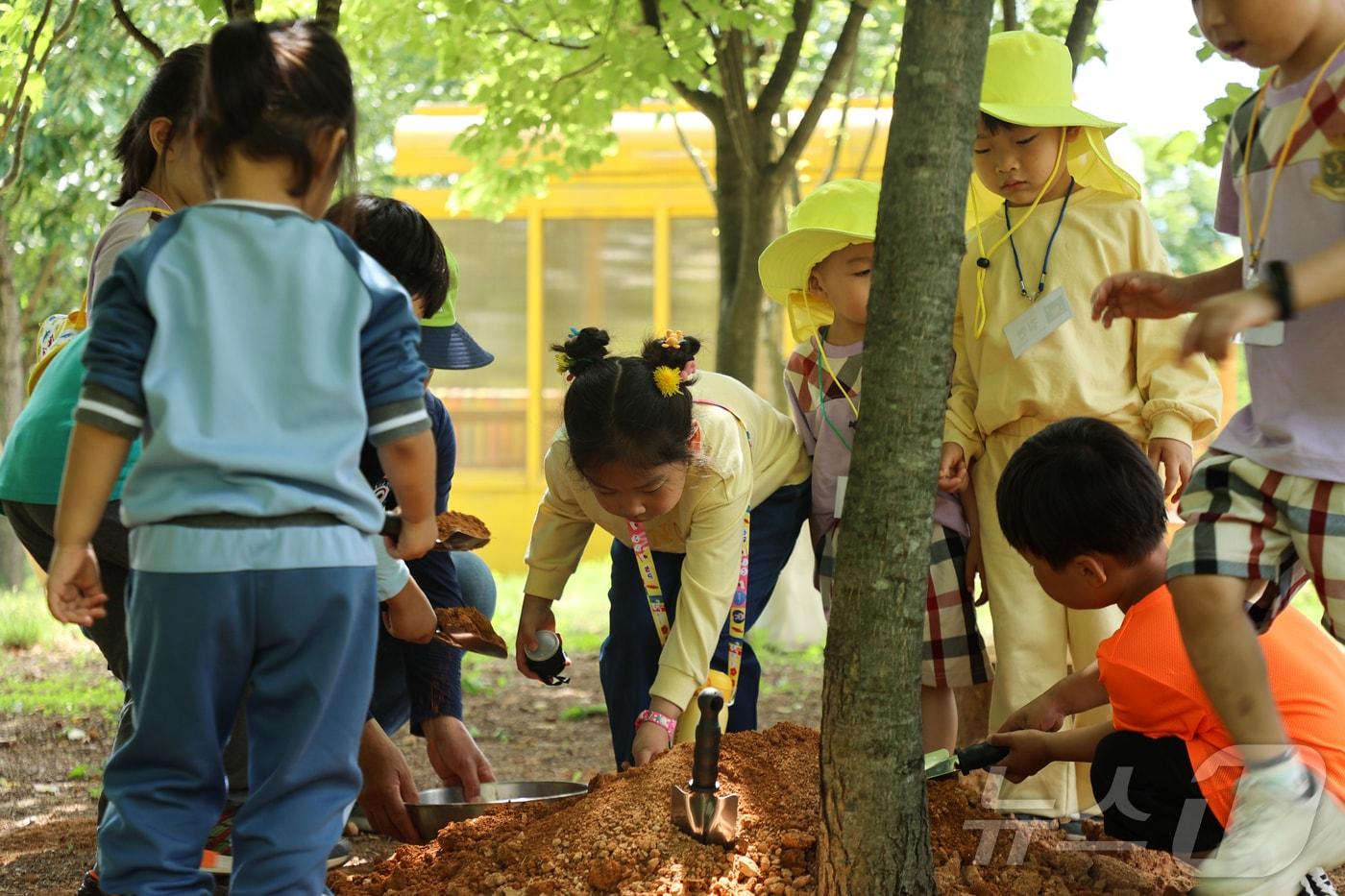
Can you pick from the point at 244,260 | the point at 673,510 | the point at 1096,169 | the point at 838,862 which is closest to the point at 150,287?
the point at 244,260

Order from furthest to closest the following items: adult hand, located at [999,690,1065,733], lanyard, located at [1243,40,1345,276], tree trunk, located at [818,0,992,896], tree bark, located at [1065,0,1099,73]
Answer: tree bark, located at [1065,0,1099,73]
adult hand, located at [999,690,1065,733]
lanyard, located at [1243,40,1345,276]
tree trunk, located at [818,0,992,896]

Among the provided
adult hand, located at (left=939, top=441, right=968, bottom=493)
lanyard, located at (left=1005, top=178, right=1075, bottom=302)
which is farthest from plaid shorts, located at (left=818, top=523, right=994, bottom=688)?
lanyard, located at (left=1005, top=178, right=1075, bottom=302)

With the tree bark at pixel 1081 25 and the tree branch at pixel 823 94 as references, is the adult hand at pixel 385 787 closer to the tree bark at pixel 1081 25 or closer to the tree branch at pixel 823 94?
the tree bark at pixel 1081 25

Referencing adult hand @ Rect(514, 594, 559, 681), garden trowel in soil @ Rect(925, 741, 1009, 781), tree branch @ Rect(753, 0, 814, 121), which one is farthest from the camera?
tree branch @ Rect(753, 0, 814, 121)

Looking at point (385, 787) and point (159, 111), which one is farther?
point (385, 787)

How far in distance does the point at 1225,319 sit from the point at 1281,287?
0.42 ft

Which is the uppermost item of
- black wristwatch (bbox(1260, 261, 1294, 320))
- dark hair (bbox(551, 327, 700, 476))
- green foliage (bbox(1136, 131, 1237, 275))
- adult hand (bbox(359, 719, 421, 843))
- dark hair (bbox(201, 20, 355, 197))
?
green foliage (bbox(1136, 131, 1237, 275))

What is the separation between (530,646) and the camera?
3.45 metres

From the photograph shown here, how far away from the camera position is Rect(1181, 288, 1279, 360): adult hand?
1.87m

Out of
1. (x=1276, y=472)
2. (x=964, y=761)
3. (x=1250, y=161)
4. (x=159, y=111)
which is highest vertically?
(x=159, y=111)

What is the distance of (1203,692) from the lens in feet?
7.54

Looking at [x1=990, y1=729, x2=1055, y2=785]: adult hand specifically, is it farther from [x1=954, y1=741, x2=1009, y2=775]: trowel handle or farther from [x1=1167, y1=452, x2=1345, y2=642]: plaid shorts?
[x1=1167, y1=452, x2=1345, y2=642]: plaid shorts

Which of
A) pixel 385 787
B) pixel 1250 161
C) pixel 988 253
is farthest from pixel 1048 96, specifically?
pixel 385 787

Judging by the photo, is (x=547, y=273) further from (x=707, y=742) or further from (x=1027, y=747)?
(x=707, y=742)
